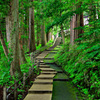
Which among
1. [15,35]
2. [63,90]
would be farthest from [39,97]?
[15,35]

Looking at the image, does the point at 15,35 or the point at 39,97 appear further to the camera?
the point at 15,35

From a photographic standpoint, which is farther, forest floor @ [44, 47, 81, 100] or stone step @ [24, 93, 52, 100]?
forest floor @ [44, 47, 81, 100]

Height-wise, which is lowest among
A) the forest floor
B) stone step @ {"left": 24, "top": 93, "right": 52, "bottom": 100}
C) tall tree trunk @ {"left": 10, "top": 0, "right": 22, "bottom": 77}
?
the forest floor

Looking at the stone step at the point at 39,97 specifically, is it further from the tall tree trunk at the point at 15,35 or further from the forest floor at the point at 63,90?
the tall tree trunk at the point at 15,35

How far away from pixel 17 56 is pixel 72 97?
4.07 metres

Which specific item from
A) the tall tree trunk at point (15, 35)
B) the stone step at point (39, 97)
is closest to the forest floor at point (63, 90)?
the stone step at point (39, 97)

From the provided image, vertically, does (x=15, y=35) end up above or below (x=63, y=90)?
above

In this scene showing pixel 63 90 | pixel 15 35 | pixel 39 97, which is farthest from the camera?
pixel 15 35

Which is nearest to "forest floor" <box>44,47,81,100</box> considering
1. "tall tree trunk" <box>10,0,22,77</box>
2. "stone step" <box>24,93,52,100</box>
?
"stone step" <box>24,93,52,100</box>

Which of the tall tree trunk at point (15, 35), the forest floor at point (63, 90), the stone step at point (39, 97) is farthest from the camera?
the tall tree trunk at point (15, 35)

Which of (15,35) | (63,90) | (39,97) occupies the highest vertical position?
(15,35)

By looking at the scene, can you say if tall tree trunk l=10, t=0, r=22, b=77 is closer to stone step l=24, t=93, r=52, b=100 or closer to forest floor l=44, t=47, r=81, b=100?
stone step l=24, t=93, r=52, b=100

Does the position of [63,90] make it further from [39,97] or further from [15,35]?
[15,35]

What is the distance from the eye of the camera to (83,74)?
6449 mm
